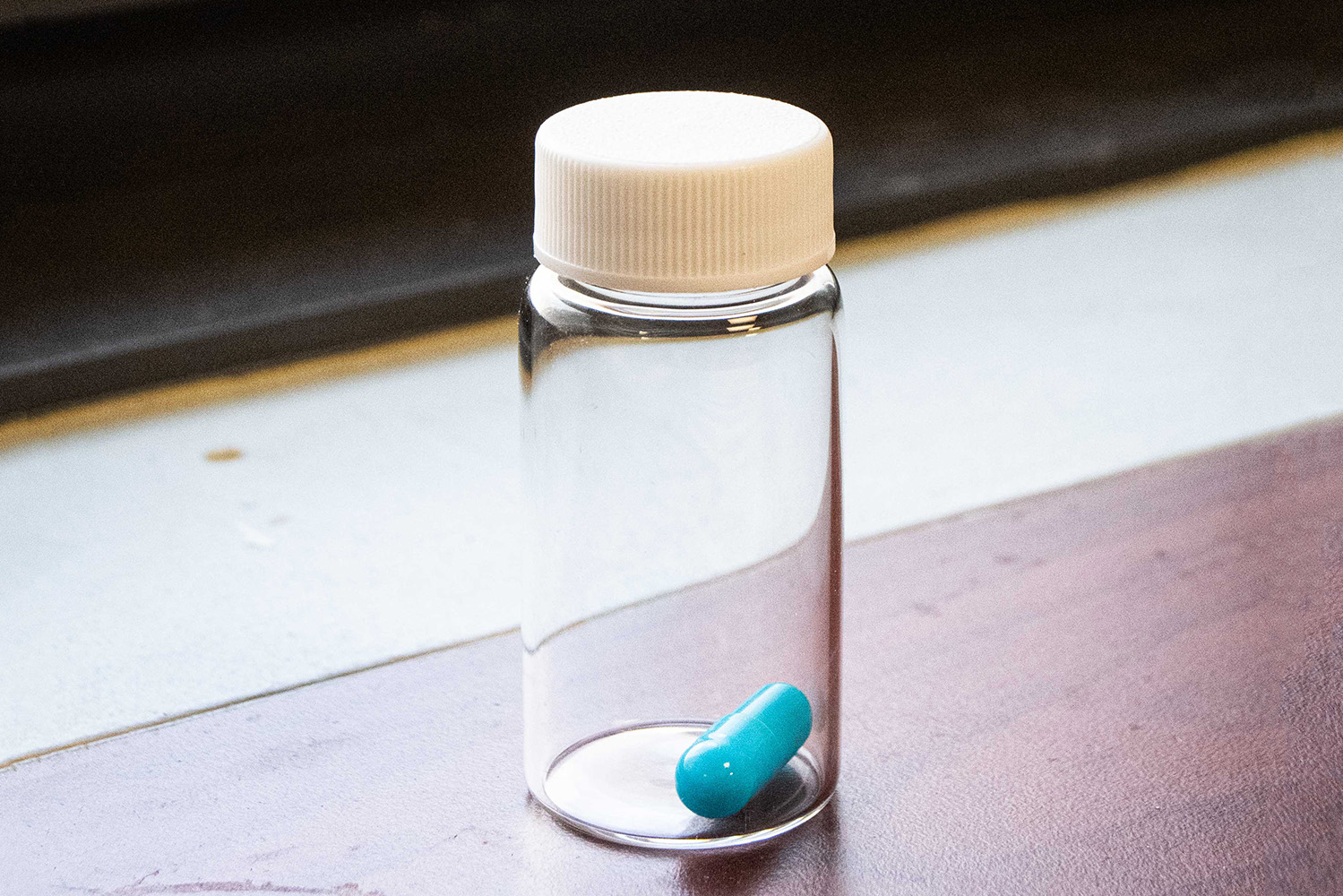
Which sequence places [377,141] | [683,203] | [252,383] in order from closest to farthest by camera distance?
1. [683,203]
2. [252,383]
3. [377,141]

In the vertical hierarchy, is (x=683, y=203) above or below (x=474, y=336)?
above

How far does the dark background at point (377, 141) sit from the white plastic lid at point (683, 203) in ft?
2.30

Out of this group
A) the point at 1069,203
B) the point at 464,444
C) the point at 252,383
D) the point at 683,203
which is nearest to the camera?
the point at 683,203

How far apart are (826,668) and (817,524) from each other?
6 cm

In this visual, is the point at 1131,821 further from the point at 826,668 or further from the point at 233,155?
the point at 233,155

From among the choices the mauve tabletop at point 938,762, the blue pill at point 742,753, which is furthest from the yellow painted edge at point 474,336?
the blue pill at point 742,753

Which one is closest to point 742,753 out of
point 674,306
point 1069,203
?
point 674,306

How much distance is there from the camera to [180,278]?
1.19 meters

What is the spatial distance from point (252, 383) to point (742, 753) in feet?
2.24

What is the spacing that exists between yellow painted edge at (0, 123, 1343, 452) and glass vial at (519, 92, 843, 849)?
51 centimetres

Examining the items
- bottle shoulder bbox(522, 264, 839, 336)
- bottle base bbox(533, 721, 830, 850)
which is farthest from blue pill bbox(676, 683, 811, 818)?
bottle shoulder bbox(522, 264, 839, 336)

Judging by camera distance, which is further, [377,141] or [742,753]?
[377,141]

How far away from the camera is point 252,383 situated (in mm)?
1123

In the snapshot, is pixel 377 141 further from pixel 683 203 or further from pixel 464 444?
pixel 683 203
